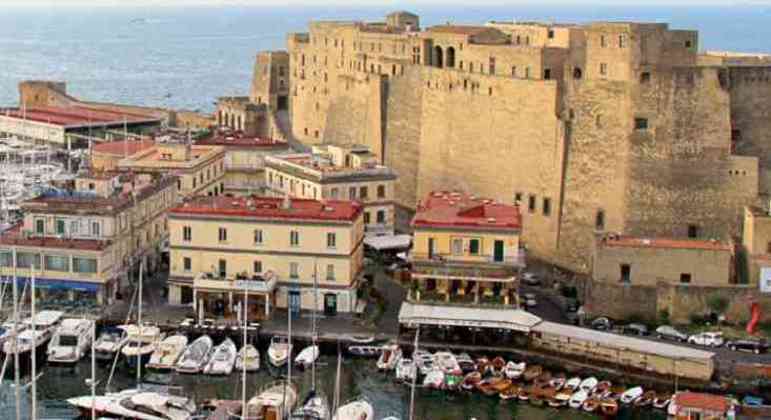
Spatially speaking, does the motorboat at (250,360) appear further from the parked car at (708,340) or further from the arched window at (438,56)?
the arched window at (438,56)

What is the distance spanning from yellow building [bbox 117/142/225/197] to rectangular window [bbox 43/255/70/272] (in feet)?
32.3

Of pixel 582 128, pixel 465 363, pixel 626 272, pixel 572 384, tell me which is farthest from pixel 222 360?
pixel 582 128

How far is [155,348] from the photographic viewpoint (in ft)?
139

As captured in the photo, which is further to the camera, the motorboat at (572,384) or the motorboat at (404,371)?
the motorboat at (404,371)

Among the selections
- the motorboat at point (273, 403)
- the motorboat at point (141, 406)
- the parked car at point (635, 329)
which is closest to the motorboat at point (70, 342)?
the motorboat at point (141, 406)

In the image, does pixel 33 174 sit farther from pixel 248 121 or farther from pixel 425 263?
pixel 425 263

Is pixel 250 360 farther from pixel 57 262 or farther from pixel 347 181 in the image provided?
pixel 347 181

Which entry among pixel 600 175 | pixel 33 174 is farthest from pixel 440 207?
pixel 33 174

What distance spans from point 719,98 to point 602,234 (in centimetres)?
700

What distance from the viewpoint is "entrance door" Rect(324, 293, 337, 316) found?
1832 inches

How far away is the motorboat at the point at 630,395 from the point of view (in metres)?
39.3

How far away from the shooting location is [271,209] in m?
47.4

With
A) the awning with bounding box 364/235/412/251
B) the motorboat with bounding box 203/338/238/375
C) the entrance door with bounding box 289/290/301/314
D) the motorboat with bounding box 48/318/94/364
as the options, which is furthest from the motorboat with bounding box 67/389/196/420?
the awning with bounding box 364/235/412/251

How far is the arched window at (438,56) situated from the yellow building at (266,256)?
65.7ft
